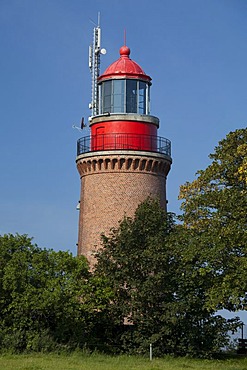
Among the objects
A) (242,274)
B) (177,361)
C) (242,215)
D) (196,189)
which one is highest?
(196,189)

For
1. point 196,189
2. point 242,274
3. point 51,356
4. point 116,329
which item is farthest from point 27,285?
point 242,274

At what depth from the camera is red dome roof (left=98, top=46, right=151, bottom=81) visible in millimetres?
40312

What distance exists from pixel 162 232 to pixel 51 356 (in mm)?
A: 8083

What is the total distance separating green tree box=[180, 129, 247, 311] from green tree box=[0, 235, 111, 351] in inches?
292

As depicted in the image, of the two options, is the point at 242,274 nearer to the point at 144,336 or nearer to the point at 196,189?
the point at 196,189

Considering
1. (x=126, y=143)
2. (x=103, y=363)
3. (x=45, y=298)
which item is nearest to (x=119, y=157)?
(x=126, y=143)

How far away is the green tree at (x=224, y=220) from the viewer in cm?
2509

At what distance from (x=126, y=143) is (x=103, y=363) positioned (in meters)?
14.1

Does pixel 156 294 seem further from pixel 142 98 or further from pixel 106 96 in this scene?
pixel 106 96

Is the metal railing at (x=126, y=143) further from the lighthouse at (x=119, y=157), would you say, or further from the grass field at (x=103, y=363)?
the grass field at (x=103, y=363)

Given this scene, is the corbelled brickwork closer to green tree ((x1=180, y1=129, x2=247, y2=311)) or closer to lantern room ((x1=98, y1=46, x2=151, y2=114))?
lantern room ((x1=98, y1=46, x2=151, y2=114))

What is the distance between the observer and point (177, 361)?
1287 inches

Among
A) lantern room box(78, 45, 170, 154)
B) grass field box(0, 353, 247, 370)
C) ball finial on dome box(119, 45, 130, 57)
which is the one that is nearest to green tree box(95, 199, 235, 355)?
grass field box(0, 353, 247, 370)

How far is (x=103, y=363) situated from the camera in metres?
29.7
